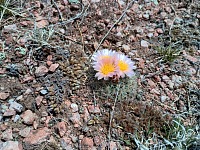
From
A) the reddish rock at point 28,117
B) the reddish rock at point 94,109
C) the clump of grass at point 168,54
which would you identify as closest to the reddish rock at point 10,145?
Answer: the reddish rock at point 28,117

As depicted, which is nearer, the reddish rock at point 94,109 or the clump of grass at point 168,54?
the reddish rock at point 94,109

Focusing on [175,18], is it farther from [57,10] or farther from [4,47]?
[4,47]

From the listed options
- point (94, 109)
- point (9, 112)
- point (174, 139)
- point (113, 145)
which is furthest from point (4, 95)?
point (174, 139)

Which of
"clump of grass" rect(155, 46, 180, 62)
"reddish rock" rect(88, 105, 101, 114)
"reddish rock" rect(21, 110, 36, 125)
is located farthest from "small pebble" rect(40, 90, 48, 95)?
"clump of grass" rect(155, 46, 180, 62)

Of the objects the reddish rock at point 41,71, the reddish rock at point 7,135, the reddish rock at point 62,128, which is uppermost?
the reddish rock at point 41,71

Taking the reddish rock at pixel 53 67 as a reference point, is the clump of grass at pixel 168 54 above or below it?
above

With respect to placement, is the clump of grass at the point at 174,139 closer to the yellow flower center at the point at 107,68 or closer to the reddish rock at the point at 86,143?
the reddish rock at the point at 86,143

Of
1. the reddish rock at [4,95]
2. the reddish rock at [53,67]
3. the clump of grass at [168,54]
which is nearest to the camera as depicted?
the reddish rock at [4,95]

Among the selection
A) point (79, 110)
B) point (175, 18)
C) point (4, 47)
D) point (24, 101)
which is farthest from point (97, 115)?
point (175, 18)
